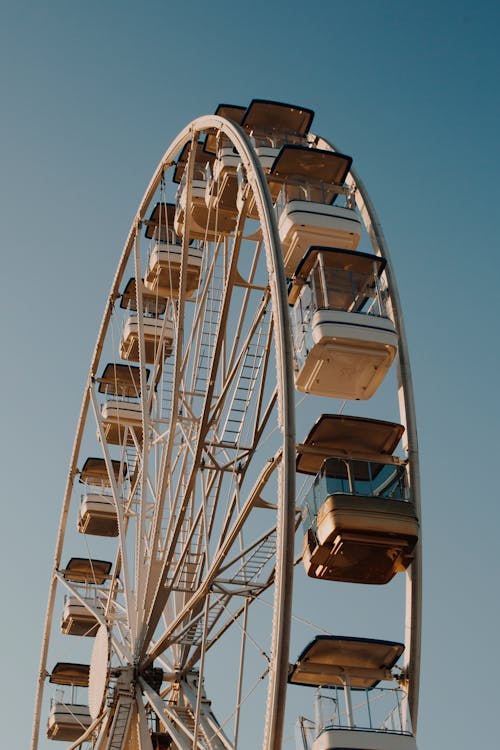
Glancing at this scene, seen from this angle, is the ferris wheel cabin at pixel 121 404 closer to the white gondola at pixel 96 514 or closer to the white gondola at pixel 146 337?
the white gondola at pixel 146 337

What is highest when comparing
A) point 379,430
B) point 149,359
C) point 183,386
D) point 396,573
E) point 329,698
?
point 149,359

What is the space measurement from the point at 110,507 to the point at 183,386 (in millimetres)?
7697

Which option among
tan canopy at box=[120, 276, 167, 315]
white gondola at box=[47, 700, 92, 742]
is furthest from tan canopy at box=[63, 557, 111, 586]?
tan canopy at box=[120, 276, 167, 315]

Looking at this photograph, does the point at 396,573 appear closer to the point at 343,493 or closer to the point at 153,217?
the point at 343,493

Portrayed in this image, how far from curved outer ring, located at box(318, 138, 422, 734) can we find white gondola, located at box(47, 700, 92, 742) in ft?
46.2

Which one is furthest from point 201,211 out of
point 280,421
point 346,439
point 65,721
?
point 65,721

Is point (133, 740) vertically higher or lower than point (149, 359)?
lower

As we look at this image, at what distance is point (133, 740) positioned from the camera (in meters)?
16.6

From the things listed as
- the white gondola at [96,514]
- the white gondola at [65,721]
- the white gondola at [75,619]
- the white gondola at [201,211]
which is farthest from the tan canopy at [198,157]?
the white gondola at [65,721]

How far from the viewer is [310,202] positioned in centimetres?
1508

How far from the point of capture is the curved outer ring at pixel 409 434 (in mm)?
12969

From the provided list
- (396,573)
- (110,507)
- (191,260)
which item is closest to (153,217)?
(191,260)

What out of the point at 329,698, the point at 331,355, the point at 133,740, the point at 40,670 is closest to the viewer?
the point at 329,698

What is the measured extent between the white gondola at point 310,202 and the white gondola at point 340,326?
2.27ft
